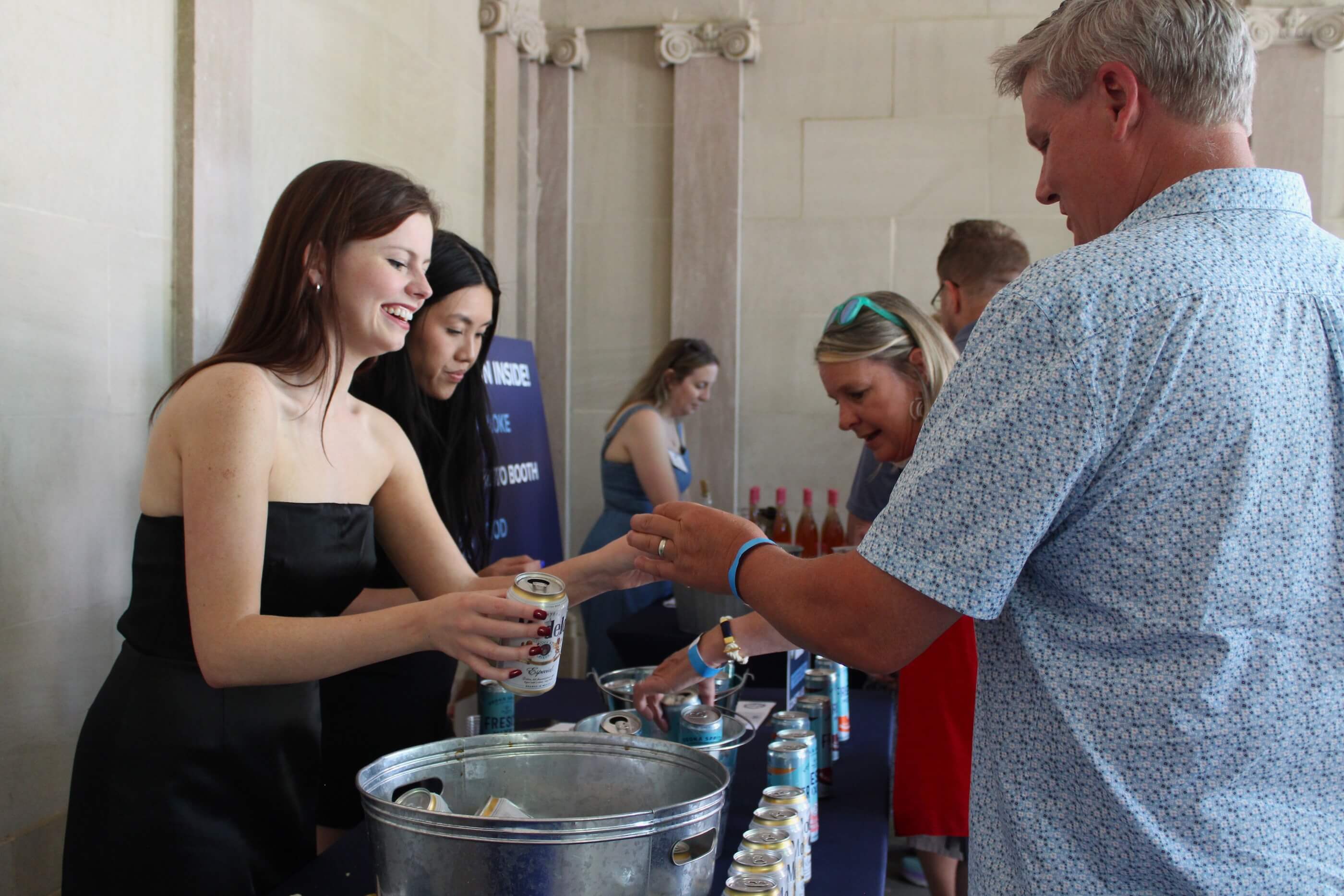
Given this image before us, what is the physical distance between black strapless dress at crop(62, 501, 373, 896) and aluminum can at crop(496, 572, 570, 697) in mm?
498

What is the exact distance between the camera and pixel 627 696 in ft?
6.08

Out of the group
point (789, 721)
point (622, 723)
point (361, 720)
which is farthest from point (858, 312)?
point (361, 720)

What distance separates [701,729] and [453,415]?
130cm

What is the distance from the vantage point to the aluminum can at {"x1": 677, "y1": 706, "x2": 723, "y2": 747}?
1.53 m

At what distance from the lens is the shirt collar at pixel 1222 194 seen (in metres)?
1.03

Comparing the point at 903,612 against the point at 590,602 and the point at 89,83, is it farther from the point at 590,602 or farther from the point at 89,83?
the point at 590,602

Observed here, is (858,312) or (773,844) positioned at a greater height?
(858,312)

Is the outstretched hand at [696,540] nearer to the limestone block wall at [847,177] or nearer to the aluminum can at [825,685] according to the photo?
the aluminum can at [825,685]

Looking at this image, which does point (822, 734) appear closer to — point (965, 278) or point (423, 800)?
point (423, 800)

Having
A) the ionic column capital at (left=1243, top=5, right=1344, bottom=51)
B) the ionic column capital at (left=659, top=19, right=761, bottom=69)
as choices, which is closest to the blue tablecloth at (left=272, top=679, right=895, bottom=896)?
the ionic column capital at (left=659, top=19, right=761, bottom=69)

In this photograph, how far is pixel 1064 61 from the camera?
3.58 feet

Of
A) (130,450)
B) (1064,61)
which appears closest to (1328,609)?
(1064,61)

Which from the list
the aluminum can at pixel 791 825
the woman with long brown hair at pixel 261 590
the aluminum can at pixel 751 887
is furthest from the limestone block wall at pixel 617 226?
the aluminum can at pixel 751 887

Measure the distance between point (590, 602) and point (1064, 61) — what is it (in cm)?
312
